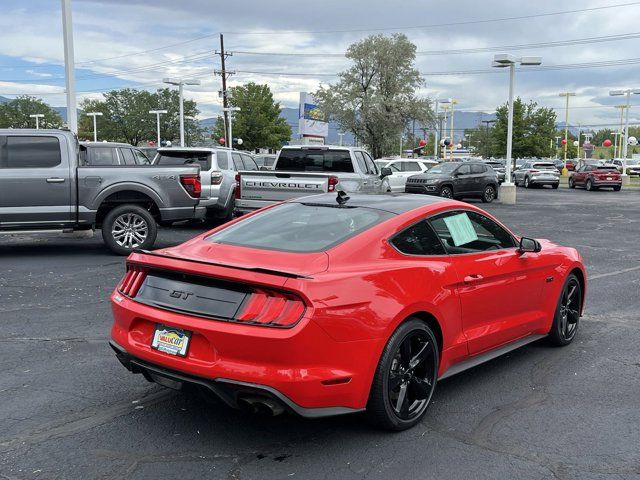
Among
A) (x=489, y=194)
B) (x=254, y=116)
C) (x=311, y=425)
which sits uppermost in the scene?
(x=254, y=116)

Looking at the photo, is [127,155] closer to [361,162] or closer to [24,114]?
[361,162]

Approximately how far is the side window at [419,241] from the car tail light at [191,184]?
739 cm

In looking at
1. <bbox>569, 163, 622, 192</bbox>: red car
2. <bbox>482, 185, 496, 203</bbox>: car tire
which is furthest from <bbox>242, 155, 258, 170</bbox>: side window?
<bbox>569, 163, 622, 192</bbox>: red car

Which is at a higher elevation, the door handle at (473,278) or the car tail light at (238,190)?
the car tail light at (238,190)

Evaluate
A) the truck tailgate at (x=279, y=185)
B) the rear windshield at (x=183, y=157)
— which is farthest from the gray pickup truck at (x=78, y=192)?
the rear windshield at (x=183, y=157)

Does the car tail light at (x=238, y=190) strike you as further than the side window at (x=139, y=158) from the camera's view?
No

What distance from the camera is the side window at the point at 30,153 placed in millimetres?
10398

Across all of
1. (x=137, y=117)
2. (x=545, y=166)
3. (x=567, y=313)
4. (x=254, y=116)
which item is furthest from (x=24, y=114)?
(x=567, y=313)

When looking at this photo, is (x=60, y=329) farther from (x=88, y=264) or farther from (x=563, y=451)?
(x=563, y=451)

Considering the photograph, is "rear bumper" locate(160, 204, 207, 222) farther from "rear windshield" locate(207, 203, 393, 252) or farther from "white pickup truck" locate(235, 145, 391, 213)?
"rear windshield" locate(207, 203, 393, 252)

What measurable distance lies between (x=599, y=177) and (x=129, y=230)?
32001 mm

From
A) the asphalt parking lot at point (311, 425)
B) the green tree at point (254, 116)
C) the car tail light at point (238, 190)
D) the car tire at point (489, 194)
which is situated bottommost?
the asphalt parking lot at point (311, 425)

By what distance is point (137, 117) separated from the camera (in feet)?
289

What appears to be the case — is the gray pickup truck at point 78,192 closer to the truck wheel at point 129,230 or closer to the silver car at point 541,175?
the truck wheel at point 129,230
